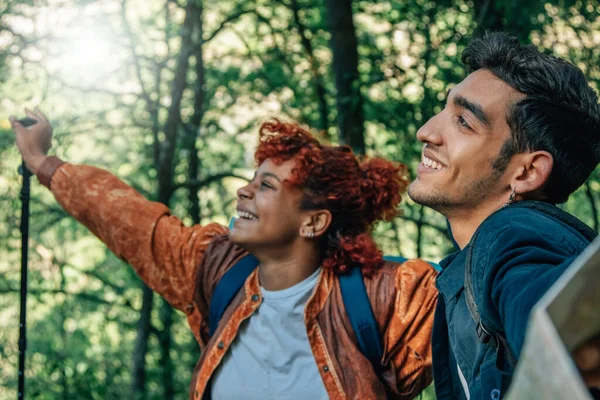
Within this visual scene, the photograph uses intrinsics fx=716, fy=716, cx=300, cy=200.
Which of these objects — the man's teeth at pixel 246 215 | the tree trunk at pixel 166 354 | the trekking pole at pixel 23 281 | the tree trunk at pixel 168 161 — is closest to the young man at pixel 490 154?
the man's teeth at pixel 246 215

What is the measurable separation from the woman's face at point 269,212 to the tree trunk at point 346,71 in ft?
4.74

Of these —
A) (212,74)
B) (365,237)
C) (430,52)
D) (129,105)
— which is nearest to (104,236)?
(365,237)

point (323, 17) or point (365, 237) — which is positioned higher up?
point (323, 17)

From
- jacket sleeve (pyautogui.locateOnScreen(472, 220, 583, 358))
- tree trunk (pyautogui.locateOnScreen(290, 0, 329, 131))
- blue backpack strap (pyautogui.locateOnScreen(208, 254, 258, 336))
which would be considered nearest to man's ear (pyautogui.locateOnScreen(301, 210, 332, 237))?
blue backpack strap (pyautogui.locateOnScreen(208, 254, 258, 336))

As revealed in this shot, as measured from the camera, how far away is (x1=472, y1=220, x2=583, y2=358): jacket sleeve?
3.65 ft

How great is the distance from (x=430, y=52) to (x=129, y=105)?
2678 millimetres

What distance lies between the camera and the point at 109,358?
23.1ft

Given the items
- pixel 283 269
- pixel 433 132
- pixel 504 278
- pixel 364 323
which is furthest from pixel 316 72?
pixel 504 278

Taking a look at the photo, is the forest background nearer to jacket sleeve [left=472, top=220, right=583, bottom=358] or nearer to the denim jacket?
the denim jacket

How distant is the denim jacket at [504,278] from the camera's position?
45.1 inches

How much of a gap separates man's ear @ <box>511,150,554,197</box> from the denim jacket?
24cm

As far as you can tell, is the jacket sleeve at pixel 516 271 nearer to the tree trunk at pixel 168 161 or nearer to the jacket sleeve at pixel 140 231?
the jacket sleeve at pixel 140 231

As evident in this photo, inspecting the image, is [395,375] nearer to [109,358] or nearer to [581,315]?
[581,315]

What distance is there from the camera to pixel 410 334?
2.79 meters
